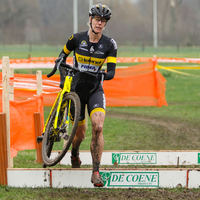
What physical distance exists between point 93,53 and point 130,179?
190 centimetres

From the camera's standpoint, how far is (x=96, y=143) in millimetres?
5363

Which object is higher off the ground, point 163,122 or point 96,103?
point 96,103

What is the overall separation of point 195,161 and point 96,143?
2.32 m

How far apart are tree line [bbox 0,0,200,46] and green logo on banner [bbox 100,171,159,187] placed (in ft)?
182

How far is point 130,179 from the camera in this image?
17.6 feet

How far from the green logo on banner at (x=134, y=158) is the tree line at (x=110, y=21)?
5384 cm

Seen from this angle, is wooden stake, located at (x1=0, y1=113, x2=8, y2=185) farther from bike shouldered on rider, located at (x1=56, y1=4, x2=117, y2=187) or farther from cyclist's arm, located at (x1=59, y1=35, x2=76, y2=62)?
cyclist's arm, located at (x1=59, y1=35, x2=76, y2=62)

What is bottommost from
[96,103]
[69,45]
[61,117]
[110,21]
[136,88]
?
[61,117]

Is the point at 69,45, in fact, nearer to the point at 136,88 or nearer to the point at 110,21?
the point at 136,88

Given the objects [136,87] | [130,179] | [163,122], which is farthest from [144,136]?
[136,87]

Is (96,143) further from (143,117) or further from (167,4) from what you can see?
(167,4)

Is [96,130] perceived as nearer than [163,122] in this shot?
Yes

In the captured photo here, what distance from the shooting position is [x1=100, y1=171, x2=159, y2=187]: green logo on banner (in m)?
5.35

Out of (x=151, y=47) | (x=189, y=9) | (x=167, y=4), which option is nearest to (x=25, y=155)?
(x=151, y=47)
